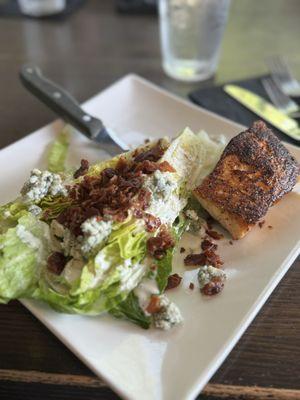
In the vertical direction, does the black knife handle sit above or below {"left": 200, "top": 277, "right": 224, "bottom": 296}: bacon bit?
above

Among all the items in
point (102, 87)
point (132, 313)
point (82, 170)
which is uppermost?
point (82, 170)

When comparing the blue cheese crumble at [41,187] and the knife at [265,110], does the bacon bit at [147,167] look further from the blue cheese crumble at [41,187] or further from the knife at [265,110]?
the knife at [265,110]

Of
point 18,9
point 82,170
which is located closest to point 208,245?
point 82,170

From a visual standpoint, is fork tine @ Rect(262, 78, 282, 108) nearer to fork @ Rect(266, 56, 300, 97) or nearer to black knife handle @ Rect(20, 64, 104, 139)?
fork @ Rect(266, 56, 300, 97)

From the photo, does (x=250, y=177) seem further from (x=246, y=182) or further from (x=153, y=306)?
(x=153, y=306)

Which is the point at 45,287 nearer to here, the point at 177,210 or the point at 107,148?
the point at 177,210

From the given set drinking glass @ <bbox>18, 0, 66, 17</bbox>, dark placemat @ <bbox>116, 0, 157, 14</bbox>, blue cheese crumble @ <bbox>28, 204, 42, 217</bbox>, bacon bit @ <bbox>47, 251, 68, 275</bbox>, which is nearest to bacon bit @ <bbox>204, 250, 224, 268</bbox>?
bacon bit @ <bbox>47, 251, 68, 275</bbox>

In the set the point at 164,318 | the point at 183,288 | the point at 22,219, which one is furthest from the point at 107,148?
the point at 164,318
